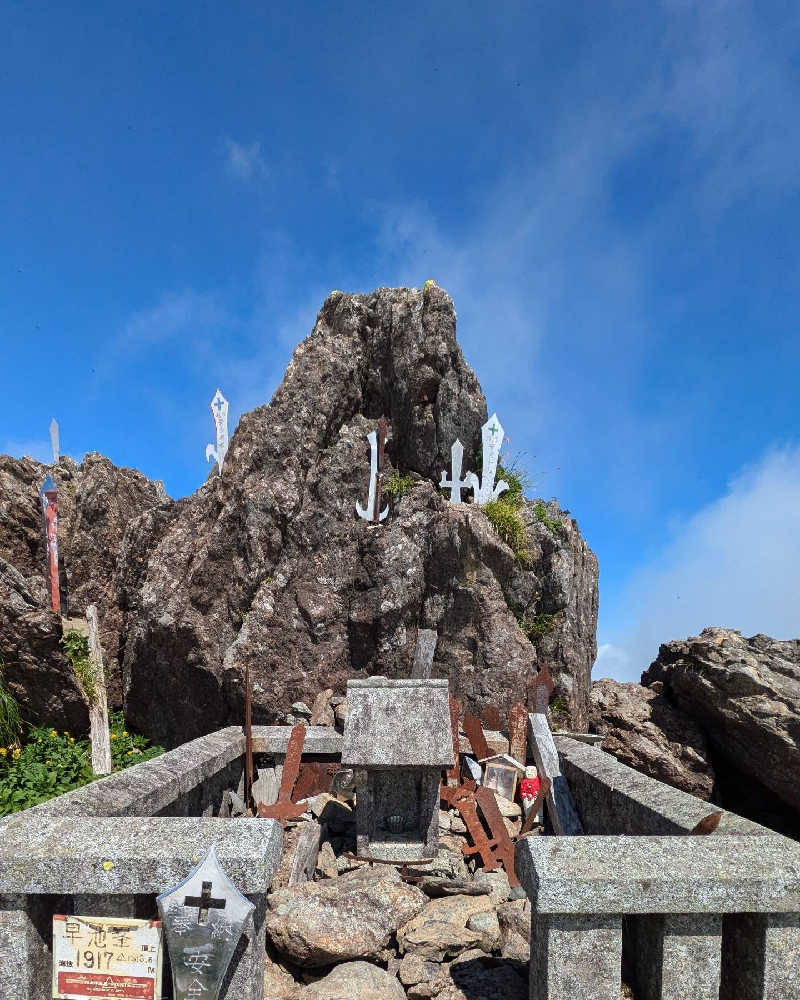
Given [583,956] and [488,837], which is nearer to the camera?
[583,956]

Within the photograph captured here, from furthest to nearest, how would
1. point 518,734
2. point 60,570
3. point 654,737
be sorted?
point 60,570, point 654,737, point 518,734

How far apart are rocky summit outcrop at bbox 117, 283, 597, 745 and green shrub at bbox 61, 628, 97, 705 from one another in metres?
0.90

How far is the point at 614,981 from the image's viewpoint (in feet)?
11.4

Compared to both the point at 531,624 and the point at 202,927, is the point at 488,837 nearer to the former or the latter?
the point at 202,927

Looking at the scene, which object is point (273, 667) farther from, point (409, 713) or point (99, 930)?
point (99, 930)

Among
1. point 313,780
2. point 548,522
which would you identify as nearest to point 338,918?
point 313,780

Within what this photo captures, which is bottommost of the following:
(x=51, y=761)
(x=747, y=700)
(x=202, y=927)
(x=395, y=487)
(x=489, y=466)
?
(x=51, y=761)

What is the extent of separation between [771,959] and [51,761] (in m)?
11.0

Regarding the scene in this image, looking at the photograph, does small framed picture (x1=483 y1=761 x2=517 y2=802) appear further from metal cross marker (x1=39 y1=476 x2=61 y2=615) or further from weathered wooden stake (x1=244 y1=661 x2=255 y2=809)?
metal cross marker (x1=39 y1=476 x2=61 y2=615)

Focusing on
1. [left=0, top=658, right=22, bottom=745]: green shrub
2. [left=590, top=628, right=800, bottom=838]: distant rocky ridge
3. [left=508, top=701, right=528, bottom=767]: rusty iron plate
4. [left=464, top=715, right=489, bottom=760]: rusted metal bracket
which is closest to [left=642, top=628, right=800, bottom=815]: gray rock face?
[left=590, top=628, right=800, bottom=838]: distant rocky ridge

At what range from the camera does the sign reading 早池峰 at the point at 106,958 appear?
351 centimetres

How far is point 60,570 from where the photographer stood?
53.4ft

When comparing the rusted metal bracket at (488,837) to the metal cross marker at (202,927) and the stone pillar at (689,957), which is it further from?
the metal cross marker at (202,927)

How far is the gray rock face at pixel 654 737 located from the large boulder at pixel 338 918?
5955 mm
